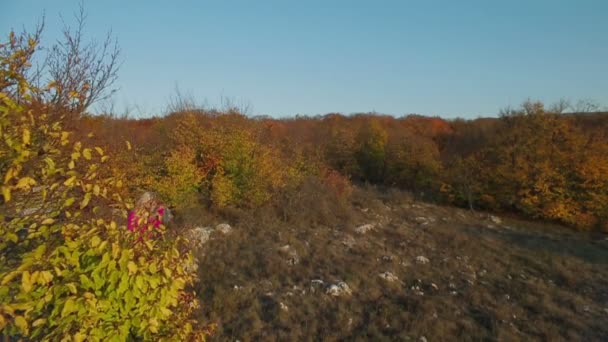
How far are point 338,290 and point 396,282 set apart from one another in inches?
57.7

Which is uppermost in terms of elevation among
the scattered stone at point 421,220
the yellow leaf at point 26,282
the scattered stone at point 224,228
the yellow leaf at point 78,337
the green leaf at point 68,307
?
the yellow leaf at point 26,282

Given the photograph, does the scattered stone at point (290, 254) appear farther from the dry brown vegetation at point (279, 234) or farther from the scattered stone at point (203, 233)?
the scattered stone at point (203, 233)

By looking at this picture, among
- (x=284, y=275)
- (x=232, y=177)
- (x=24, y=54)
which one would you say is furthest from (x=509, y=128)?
(x=24, y=54)

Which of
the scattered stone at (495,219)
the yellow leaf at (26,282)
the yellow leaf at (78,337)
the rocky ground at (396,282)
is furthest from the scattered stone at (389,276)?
the scattered stone at (495,219)

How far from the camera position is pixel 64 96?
3953 millimetres

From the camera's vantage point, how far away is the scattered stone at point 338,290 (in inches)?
287

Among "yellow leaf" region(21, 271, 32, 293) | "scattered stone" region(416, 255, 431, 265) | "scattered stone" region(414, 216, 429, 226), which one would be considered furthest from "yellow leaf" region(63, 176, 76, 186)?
"scattered stone" region(414, 216, 429, 226)

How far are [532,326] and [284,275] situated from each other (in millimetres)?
4663

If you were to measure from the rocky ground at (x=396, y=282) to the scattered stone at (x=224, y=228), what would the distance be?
0.08 m

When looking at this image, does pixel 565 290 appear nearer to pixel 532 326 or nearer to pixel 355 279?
pixel 532 326

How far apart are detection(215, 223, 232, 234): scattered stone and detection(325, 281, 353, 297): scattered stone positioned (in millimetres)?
5042

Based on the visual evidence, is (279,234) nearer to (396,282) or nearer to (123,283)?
(396,282)

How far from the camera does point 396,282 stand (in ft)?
26.5

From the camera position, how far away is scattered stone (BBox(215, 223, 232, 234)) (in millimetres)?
11625
